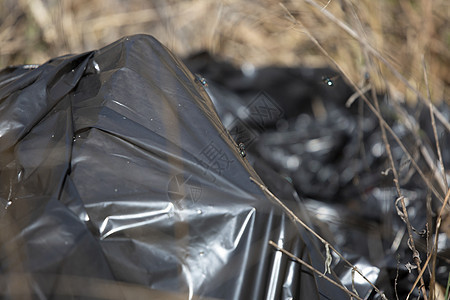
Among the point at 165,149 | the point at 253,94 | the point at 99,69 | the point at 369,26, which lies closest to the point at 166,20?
the point at 253,94

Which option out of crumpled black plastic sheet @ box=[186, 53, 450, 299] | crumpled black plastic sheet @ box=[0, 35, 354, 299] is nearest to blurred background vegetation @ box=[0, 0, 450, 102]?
crumpled black plastic sheet @ box=[186, 53, 450, 299]

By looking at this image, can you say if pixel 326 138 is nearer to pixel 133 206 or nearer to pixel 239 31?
pixel 239 31

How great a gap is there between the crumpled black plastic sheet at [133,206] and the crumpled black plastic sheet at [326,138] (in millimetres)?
544

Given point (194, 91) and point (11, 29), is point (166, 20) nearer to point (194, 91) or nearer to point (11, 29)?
point (11, 29)

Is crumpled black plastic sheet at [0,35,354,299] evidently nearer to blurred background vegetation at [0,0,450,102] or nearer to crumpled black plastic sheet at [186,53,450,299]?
crumpled black plastic sheet at [186,53,450,299]

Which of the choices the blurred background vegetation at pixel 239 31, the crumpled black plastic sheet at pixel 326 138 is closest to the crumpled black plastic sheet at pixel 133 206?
the crumpled black plastic sheet at pixel 326 138

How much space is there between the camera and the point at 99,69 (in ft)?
3.14

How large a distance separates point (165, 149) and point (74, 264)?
0.25 meters

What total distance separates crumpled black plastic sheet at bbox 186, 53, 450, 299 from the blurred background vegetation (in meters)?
0.17

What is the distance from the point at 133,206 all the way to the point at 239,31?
1543 mm

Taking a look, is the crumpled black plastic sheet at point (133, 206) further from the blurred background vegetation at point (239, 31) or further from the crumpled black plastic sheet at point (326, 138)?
the blurred background vegetation at point (239, 31)

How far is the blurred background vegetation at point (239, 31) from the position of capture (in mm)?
1771

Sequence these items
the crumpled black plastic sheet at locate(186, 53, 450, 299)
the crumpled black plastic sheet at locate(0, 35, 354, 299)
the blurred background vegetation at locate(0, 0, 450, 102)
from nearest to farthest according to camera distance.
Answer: the crumpled black plastic sheet at locate(0, 35, 354, 299) < the crumpled black plastic sheet at locate(186, 53, 450, 299) < the blurred background vegetation at locate(0, 0, 450, 102)

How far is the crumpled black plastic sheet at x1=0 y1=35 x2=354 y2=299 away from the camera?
68 cm
